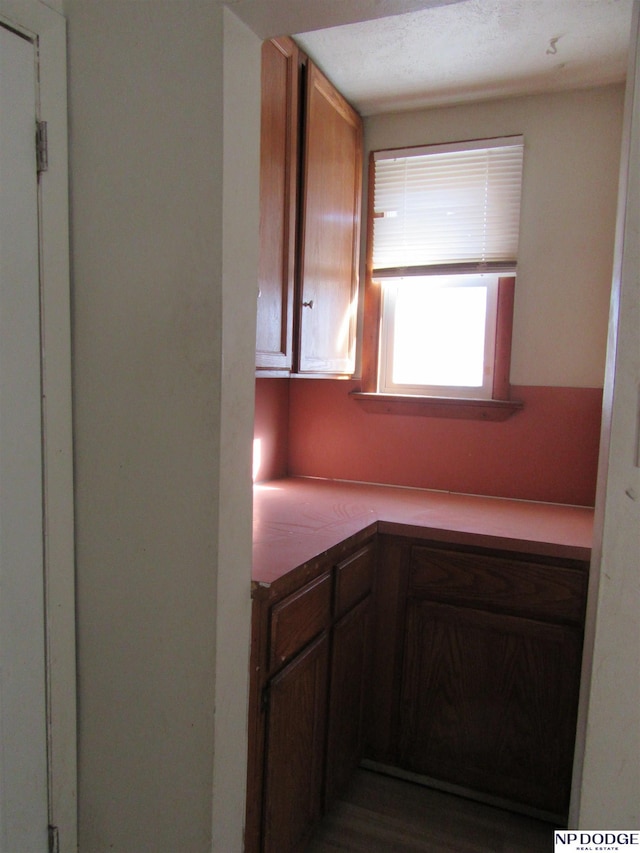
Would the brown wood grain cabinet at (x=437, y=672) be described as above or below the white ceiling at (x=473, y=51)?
below

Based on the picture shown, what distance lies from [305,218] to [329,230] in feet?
0.72

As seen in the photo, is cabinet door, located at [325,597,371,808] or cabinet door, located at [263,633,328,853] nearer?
cabinet door, located at [263,633,328,853]

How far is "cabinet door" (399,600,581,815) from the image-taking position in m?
1.74

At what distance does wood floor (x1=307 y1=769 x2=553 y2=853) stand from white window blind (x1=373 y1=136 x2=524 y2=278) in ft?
6.12

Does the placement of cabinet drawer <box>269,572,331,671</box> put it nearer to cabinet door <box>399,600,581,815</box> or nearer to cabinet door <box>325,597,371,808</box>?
cabinet door <box>325,597,371,808</box>

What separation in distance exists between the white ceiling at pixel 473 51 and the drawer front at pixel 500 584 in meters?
1.50

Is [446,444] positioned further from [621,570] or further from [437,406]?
[621,570]

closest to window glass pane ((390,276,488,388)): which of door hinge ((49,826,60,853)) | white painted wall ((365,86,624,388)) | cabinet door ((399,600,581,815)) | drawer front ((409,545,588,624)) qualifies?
white painted wall ((365,86,624,388))

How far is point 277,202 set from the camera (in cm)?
171

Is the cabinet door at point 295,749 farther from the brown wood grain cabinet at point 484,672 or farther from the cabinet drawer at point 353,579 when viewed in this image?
the brown wood grain cabinet at point 484,672

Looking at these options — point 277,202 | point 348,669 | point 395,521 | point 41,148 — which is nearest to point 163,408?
point 41,148

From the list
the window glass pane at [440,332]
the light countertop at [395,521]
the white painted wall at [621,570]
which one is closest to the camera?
the white painted wall at [621,570]

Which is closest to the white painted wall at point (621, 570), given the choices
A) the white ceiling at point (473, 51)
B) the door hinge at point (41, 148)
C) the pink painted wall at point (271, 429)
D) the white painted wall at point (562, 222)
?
the white ceiling at point (473, 51)

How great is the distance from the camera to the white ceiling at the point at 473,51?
1652 millimetres
